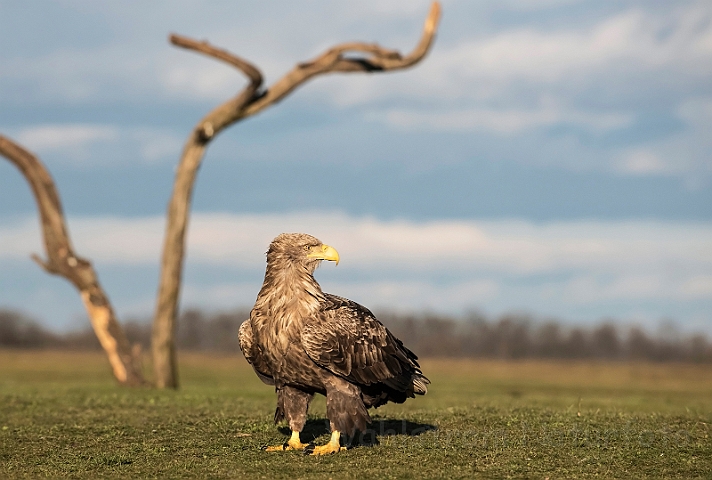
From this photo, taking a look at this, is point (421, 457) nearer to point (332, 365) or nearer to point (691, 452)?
point (332, 365)

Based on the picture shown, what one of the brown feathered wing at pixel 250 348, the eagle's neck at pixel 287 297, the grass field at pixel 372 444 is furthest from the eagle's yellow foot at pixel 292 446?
the eagle's neck at pixel 287 297

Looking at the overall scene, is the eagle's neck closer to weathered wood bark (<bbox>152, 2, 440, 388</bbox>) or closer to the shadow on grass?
the shadow on grass

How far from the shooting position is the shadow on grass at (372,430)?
37.8 ft

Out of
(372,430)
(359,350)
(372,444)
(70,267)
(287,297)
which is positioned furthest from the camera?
(70,267)

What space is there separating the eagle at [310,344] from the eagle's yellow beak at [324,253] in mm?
12

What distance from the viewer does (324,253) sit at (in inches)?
417

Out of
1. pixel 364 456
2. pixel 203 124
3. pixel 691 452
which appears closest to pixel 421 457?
pixel 364 456

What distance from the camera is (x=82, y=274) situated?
23984 millimetres

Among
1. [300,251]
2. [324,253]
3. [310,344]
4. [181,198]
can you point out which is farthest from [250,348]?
[181,198]

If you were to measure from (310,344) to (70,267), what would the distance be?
15.8 m

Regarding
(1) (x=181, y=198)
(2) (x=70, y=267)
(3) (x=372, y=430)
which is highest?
(1) (x=181, y=198)

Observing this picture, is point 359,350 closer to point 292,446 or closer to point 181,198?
point 292,446

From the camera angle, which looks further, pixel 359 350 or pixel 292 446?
pixel 292 446

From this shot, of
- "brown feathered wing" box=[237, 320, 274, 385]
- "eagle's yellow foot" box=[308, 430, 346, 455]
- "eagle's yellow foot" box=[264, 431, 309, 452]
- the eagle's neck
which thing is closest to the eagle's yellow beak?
the eagle's neck
